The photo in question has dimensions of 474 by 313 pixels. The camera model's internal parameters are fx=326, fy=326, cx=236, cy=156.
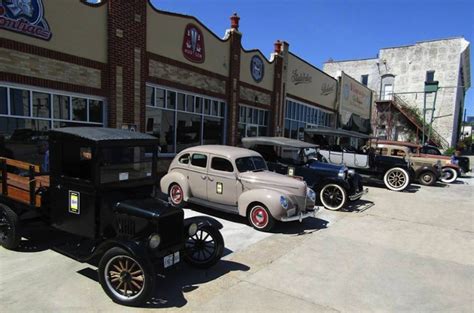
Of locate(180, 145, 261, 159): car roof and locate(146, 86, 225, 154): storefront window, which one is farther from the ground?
locate(146, 86, 225, 154): storefront window

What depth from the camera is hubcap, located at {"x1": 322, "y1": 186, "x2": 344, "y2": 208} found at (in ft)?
31.3

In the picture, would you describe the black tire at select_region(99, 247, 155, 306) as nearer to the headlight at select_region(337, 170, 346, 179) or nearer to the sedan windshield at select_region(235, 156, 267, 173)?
the sedan windshield at select_region(235, 156, 267, 173)

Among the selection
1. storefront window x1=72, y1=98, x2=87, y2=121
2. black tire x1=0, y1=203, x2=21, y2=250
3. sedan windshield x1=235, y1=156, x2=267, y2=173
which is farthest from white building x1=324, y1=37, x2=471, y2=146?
black tire x1=0, y1=203, x2=21, y2=250

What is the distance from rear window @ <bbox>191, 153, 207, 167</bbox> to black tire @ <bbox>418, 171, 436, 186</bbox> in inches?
477

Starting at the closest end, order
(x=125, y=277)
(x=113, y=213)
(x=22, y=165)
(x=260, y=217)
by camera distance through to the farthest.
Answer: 1. (x=125, y=277)
2. (x=113, y=213)
3. (x=22, y=165)
4. (x=260, y=217)

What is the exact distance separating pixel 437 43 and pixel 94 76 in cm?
3610

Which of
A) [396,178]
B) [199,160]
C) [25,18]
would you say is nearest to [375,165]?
[396,178]

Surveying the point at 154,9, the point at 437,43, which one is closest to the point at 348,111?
the point at 437,43

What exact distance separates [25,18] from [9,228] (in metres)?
5.18

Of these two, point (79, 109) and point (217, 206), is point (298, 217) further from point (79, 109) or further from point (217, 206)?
point (79, 109)

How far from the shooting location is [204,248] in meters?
5.16

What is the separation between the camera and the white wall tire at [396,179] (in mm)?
13328

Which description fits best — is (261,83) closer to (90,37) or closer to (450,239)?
(90,37)

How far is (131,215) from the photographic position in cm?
433
